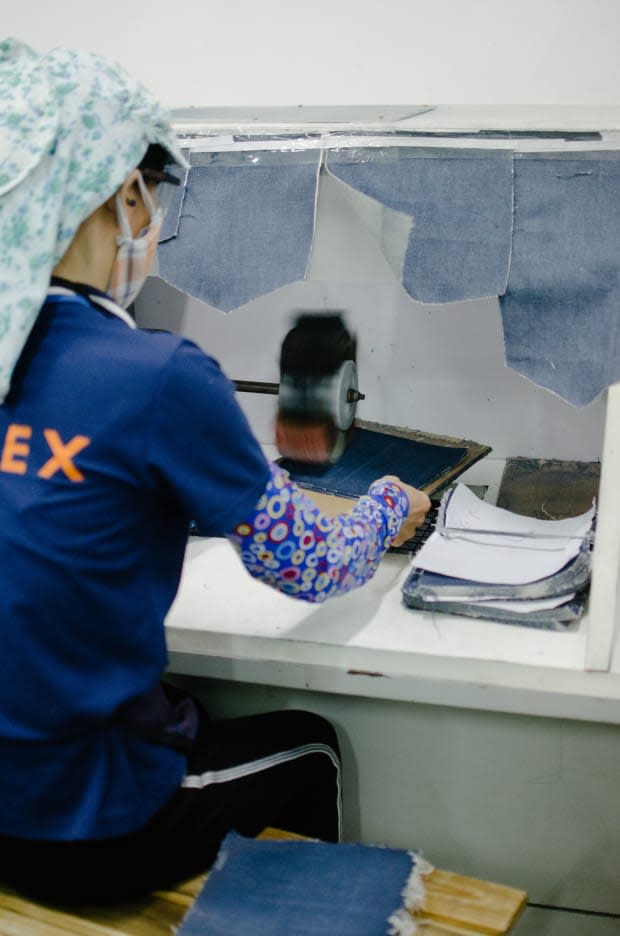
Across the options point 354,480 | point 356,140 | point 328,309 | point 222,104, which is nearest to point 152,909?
point 354,480

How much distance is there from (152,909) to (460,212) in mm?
987

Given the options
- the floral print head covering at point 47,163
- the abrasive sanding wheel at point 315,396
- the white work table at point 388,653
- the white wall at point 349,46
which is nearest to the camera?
the floral print head covering at point 47,163

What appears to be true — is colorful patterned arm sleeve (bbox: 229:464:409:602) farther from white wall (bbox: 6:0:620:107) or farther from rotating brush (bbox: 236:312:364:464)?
white wall (bbox: 6:0:620:107)

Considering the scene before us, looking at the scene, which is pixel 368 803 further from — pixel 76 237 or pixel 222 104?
pixel 222 104

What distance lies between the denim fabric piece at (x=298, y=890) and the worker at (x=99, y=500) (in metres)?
0.07

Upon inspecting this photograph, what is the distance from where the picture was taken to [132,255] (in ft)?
3.74

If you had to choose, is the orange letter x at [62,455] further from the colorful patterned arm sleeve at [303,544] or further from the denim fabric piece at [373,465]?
the denim fabric piece at [373,465]

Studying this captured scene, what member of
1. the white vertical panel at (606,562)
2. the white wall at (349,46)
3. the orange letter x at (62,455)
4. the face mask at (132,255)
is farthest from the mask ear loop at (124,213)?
the white wall at (349,46)

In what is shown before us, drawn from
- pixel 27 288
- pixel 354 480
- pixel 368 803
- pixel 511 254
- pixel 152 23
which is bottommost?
pixel 368 803

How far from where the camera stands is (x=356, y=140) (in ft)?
4.47

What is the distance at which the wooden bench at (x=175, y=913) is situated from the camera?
3.52 ft

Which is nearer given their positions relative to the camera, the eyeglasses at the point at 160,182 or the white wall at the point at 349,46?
the eyeglasses at the point at 160,182

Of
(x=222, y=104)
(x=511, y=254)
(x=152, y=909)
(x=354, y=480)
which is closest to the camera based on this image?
(x=152, y=909)

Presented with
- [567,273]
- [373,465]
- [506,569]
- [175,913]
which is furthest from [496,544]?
[175,913]
